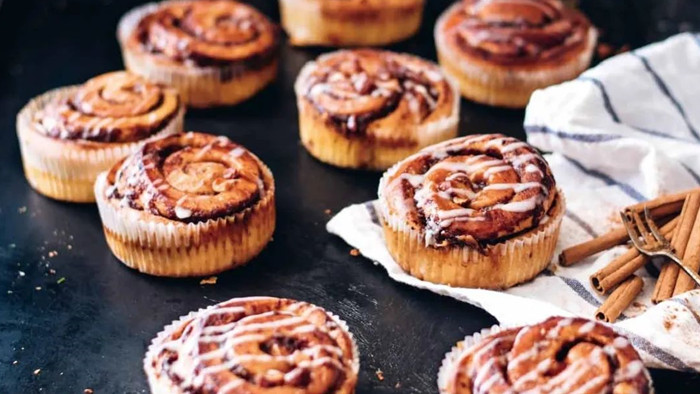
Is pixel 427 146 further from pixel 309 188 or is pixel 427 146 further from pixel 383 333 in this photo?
pixel 383 333

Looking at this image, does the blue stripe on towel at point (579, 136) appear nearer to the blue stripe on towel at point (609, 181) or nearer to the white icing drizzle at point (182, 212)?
the blue stripe on towel at point (609, 181)

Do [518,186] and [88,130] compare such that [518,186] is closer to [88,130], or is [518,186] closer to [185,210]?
[185,210]

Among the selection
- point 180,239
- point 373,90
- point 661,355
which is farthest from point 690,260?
point 180,239

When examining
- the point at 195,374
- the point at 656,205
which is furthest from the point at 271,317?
the point at 656,205

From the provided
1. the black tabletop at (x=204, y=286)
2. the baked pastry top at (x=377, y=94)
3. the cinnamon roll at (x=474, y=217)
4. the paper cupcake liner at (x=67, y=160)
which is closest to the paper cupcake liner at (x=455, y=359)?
the black tabletop at (x=204, y=286)

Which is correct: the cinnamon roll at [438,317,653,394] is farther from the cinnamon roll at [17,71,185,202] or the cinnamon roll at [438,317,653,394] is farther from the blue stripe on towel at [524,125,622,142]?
the cinnamon roll at [17,71,185,202]

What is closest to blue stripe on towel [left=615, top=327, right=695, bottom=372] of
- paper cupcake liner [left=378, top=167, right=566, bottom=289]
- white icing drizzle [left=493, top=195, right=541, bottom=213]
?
paper cupcake liner [left=378, top=167, right=566, bottom=289]

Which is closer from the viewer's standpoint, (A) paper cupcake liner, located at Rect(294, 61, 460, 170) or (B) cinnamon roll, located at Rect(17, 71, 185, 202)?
(B) cinnamon roll, located at Rect(17, 71, 185, 202)
